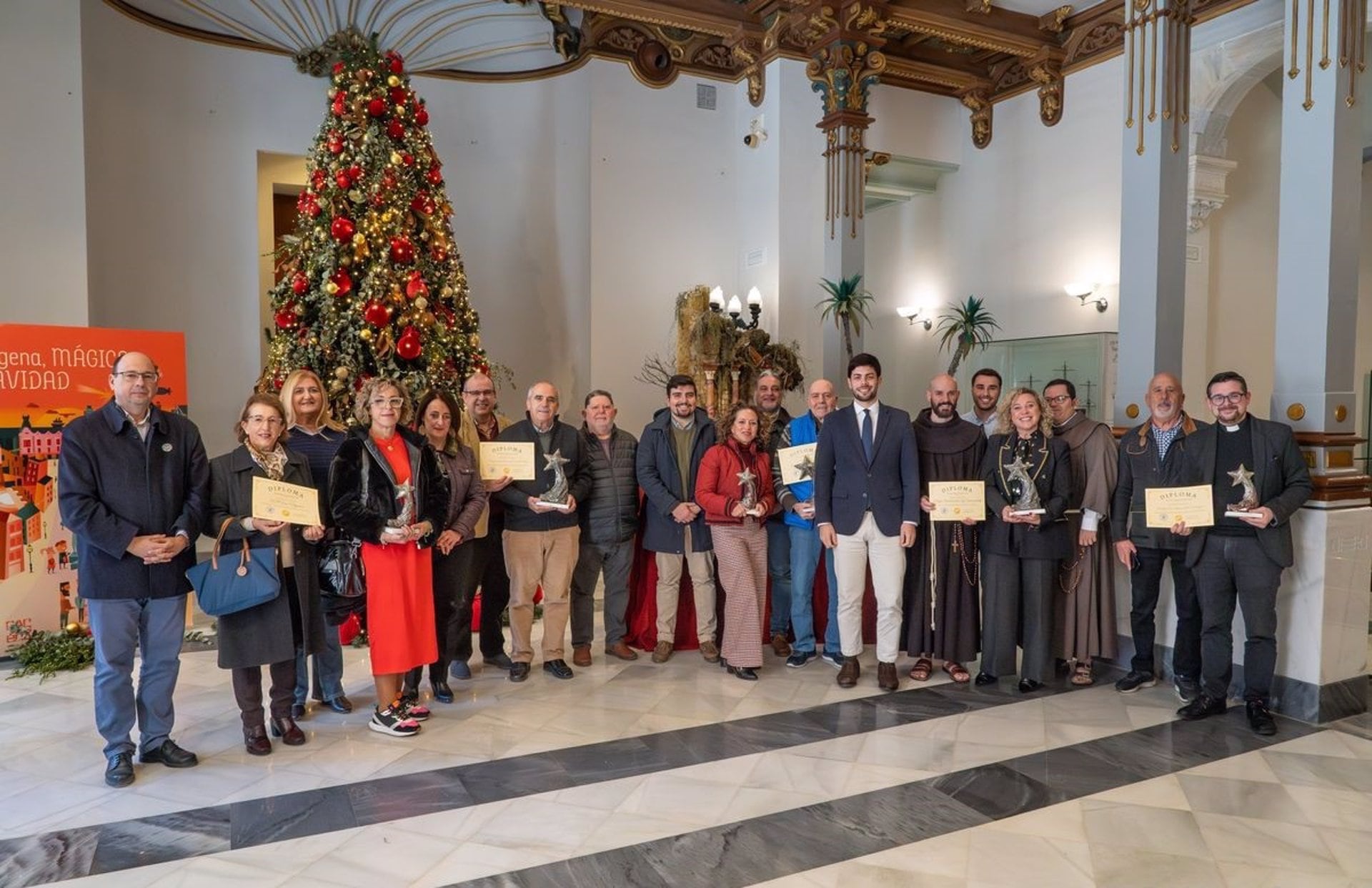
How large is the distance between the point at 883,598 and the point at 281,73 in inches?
276

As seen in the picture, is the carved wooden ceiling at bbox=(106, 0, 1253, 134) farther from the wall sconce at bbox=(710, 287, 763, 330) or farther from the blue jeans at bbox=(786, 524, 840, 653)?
the blue jeans at bbox=(786, 524, 840, 653)

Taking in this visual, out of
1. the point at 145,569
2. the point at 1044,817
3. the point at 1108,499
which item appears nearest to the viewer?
the point at 1044,817

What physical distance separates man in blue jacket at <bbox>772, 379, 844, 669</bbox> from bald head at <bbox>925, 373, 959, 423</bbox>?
0.59m

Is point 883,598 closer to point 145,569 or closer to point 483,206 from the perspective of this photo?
point 145,569

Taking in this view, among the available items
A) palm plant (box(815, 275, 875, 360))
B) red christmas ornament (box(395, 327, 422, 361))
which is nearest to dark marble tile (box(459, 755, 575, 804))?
red christmas ornament (box(395, 327, 422, 361))

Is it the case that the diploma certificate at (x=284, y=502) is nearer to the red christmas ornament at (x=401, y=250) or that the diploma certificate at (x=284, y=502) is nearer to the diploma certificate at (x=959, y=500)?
the red christmas ornament at (x=401, y=250)

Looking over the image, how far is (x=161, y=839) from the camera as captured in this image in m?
3.11

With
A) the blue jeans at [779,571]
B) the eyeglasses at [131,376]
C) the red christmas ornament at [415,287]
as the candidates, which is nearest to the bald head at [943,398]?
the blue jeans at [779,571]

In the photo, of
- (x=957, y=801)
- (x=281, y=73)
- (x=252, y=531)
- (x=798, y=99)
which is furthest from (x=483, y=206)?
(x=957, y=801)

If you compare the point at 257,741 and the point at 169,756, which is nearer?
the point at 169,756

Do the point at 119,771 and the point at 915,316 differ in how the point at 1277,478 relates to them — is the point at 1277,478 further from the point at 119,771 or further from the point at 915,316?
the point at 915,316

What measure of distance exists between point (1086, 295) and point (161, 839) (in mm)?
8597

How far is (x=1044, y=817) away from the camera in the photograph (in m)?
3.27

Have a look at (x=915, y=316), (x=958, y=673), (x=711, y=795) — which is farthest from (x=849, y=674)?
(x=915, y=316)
